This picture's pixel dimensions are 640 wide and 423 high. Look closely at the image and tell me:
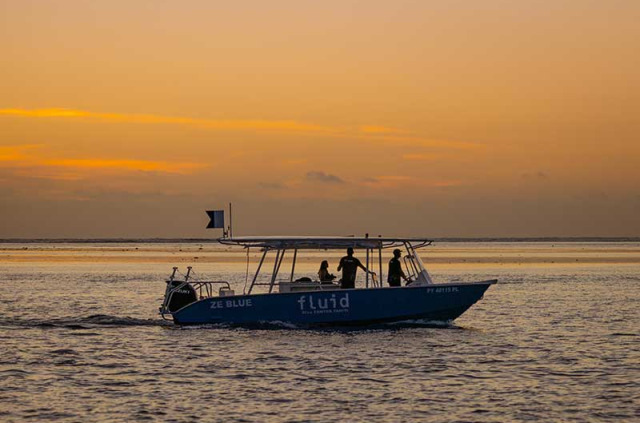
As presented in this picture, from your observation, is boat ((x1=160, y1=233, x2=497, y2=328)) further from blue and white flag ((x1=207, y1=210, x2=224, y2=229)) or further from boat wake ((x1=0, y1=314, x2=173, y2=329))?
boat wake ((x1=0, y1=314, x2=173, y2=329))

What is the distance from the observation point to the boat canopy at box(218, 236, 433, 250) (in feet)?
A: 93.6

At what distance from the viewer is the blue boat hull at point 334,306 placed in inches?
1117

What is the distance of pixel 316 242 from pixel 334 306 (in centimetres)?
199

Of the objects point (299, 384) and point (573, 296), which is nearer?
point (299, 384)

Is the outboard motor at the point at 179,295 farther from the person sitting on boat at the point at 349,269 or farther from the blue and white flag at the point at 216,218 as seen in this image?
the person sitting on boat at the point at 349,269

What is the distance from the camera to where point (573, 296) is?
45.3 meters

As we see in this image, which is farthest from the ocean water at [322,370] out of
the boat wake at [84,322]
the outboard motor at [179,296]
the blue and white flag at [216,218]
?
the blue and white flag at [216,218]

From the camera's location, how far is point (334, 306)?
28.4 metres

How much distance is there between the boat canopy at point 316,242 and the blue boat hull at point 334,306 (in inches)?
56.9

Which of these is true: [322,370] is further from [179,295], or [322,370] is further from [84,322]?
[84,322]

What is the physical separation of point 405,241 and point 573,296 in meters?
19.0

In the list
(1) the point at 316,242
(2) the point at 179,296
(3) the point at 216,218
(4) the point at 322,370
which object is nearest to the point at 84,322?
(2) the point at 179,296

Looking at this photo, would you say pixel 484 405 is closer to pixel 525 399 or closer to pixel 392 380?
pixel 525 399

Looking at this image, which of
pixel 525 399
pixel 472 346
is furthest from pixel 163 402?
pixel 472 346
